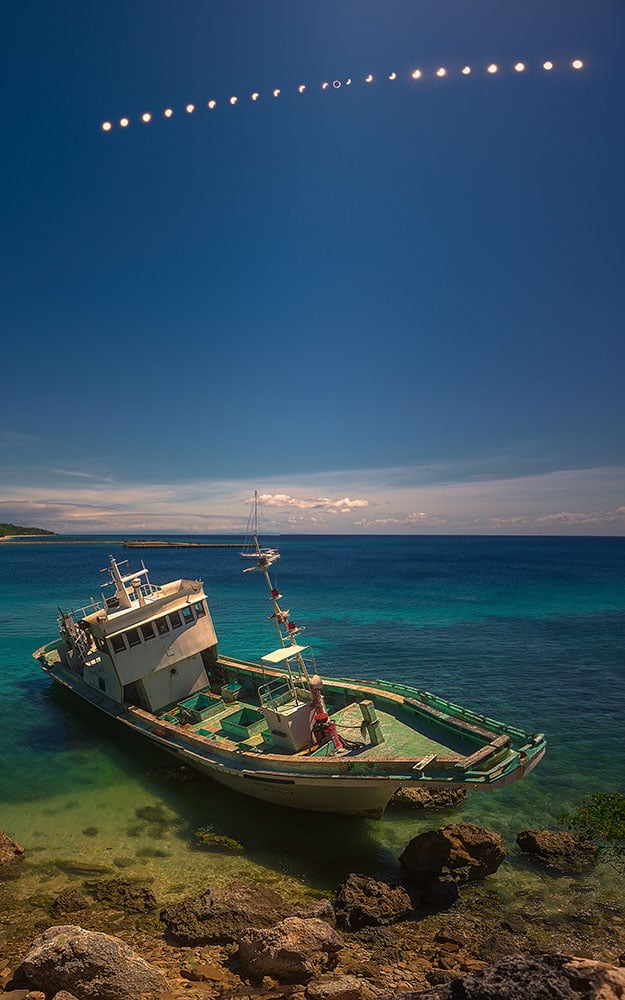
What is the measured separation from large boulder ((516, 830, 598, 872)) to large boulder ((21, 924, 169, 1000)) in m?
11.7

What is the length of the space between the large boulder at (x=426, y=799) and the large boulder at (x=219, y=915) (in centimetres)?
657

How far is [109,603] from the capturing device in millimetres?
25172

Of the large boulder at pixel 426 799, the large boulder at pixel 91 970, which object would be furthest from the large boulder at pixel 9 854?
the large boulder at pixel 426 799

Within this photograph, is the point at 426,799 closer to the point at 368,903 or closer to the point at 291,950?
the point at 368,903

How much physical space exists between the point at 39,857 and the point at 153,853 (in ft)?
12.2

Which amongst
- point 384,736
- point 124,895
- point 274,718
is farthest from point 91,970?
point 384,736

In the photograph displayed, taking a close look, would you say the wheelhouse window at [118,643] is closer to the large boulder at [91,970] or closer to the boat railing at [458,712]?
the boat railing at [458,712]

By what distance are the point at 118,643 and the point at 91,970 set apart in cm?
1413

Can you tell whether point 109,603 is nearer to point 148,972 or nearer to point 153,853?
point 153,853

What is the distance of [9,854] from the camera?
15.2m

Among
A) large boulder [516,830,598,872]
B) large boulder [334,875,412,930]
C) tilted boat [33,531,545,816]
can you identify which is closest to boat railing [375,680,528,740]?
tilted boat [33,531,545,816]

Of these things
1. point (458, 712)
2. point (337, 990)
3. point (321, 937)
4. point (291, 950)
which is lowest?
point (321, 937)

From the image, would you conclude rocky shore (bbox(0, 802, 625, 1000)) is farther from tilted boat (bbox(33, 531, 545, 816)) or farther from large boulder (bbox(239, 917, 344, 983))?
tilted boat (bbox(33, 531, 545, 816))

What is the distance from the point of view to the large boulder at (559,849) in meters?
14.7
